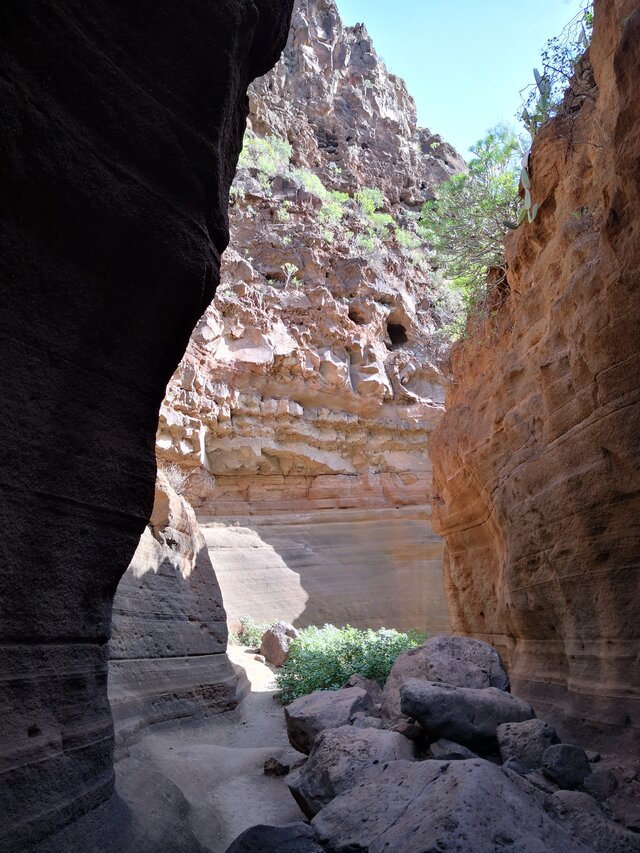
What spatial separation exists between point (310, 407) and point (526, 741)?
16.2 meters

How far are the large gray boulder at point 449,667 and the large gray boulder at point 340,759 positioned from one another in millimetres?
1264

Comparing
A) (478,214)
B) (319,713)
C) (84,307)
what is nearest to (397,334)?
(478,214)

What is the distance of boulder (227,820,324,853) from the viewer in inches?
120

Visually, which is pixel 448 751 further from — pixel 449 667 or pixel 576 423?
pixel 576 423

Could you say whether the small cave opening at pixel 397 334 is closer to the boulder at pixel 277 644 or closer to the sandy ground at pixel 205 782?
the boulder at pixel 277 644

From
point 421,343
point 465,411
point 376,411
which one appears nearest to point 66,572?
point 465,411

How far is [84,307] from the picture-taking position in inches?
124

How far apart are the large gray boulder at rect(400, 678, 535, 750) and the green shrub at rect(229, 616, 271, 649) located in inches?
424

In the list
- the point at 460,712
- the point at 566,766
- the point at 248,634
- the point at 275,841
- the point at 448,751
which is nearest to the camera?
the point at 275,841

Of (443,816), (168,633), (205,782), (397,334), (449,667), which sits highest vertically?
(397,334)

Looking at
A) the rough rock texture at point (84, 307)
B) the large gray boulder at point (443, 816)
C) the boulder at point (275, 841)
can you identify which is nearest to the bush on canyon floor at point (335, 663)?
the large gray boulder at point (443, 816)

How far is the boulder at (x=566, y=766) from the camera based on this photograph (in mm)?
3773

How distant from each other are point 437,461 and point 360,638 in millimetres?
4341

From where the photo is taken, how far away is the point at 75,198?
2967 millimetres
